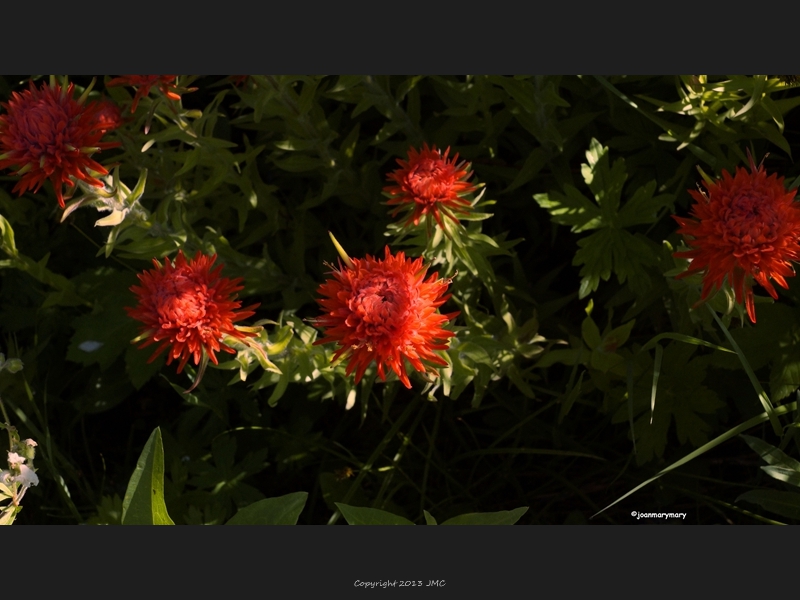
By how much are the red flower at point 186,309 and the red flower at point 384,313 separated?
8.6 inches

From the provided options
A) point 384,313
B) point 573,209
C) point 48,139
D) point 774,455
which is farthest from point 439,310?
point 48,139

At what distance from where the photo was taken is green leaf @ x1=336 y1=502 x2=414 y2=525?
59.2 inches

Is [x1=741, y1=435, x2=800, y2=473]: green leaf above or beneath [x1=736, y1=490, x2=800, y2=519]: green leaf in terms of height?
above

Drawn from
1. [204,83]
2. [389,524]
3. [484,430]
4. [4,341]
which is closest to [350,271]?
[389,524]

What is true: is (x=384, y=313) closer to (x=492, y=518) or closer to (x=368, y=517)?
(x=368, y=517)

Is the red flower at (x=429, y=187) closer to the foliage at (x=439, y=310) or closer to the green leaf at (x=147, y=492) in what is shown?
the foliage at (x=439, y=310)

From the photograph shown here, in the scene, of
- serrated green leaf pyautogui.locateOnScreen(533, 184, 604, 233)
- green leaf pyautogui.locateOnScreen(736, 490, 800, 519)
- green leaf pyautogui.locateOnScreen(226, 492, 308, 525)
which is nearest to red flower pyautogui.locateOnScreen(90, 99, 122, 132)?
green leaf pyautogui.locateOnScreen(226, 492, 308, 525)

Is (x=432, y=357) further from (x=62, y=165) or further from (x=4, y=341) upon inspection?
(x=4, y=341)

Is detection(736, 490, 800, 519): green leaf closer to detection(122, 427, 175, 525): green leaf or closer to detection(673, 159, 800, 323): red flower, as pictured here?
detection(673, 159, 800, 323): red flower

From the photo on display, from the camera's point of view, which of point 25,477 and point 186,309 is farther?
point 25,477

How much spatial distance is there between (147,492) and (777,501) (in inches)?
60.8

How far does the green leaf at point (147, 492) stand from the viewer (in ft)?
4.45

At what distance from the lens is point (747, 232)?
1335mm

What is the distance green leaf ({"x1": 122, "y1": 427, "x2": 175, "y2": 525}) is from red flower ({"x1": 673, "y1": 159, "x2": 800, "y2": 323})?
1.11m
